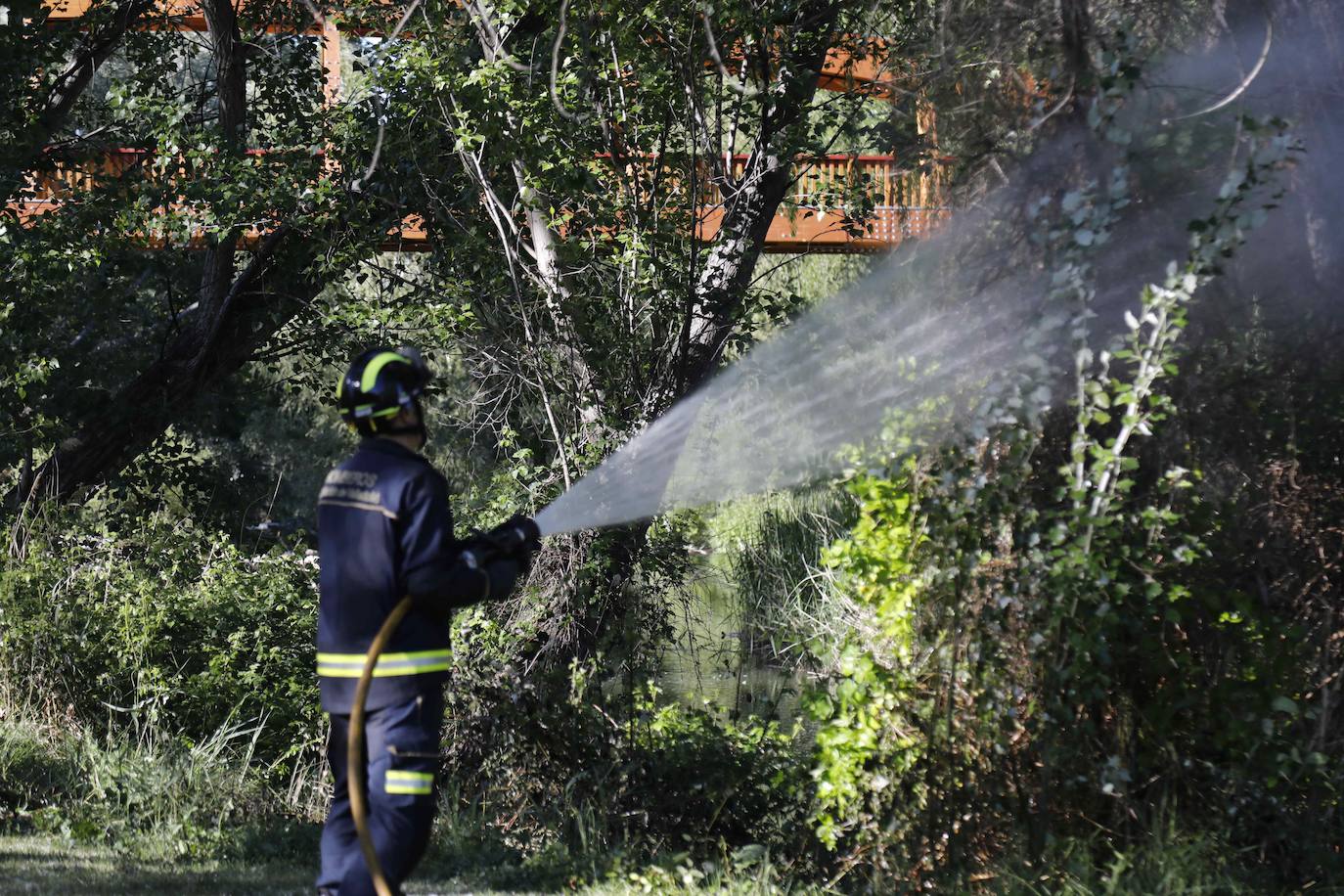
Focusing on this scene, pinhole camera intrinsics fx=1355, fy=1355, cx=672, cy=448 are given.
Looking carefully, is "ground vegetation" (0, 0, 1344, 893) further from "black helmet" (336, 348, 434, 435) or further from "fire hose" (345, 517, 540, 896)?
"black helmet" (336, 348, 434, 435)

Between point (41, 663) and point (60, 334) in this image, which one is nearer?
point (41, 663)

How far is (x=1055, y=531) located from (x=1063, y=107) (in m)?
1.61

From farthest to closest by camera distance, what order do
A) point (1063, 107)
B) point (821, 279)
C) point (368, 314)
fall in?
point (821, 279)
point (368, 314)
point (1063, 107)

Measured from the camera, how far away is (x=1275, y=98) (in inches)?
198

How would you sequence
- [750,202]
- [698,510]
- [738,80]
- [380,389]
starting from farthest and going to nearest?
[698,510] → [750,202] → [738,80] → [380,389]

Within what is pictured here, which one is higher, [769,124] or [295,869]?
[769,124]

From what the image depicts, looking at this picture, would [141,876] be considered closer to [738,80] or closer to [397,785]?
[397,785]

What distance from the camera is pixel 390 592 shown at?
12.6 feet

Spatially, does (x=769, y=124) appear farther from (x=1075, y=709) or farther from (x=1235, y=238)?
(x=1075, y=709)

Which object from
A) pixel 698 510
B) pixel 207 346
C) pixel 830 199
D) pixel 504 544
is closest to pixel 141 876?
pixel 504 544

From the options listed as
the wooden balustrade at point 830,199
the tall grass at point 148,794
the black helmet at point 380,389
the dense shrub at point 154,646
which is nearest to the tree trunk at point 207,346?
the wooden balustrade at point 830,199

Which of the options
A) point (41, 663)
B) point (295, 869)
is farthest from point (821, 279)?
point (295, 869)

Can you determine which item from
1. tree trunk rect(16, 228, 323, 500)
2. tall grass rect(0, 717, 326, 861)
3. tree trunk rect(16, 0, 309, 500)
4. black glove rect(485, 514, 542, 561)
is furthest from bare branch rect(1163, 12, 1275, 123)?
tree trunk rect(16, 228, 323, 500)

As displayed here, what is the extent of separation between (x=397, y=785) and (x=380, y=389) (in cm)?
112
